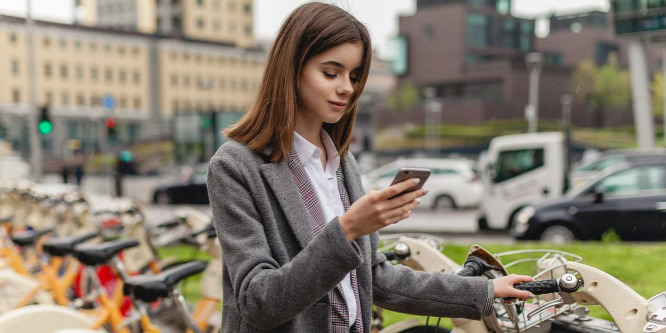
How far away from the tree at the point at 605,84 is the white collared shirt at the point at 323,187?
46540mm

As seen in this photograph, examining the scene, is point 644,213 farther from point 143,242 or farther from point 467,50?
point 467,50

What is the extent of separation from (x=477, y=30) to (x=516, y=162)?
3866cm

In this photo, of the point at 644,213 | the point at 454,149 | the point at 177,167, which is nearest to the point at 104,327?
the point at 644,213

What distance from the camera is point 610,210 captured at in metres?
9.15

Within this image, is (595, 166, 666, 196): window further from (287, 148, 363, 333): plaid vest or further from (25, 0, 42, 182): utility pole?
(25, 0, 42, 182): utility pole

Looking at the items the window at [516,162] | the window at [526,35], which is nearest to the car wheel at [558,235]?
the window at [516,162]

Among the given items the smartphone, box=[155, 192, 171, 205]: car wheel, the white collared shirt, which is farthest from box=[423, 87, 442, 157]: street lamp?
the smartphone

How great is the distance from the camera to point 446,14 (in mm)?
51500

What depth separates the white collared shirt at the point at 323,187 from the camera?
150 cm

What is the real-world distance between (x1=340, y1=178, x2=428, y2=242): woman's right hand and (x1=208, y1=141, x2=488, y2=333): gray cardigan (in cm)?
3

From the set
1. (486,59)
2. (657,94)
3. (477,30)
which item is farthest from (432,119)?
(657,94)

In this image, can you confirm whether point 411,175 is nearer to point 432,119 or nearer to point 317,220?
point 317,220

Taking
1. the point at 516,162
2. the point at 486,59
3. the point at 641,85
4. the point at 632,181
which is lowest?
the point at 516,162

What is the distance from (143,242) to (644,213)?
7142mm
